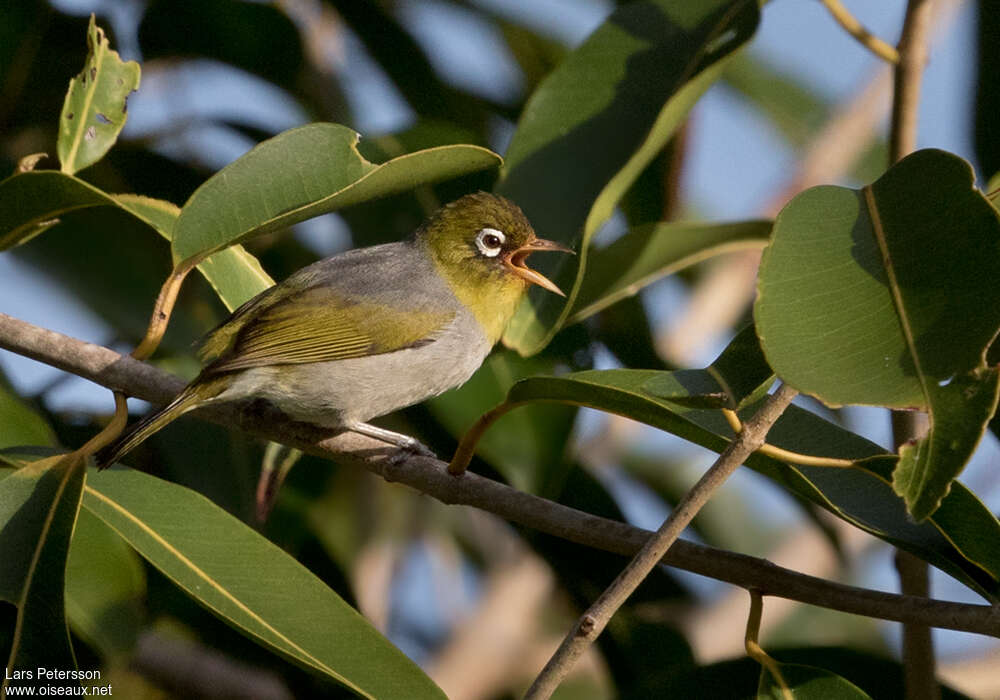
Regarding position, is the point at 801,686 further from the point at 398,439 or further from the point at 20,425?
the point at 20,425

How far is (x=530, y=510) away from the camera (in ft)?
6.75

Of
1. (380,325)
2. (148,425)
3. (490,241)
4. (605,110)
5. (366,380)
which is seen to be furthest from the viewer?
(490,241)

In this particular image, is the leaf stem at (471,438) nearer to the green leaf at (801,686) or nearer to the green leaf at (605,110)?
the green leaf at (605,110)

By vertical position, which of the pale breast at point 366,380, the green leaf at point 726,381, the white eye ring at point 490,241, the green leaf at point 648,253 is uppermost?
the white eye ring at point 490,241

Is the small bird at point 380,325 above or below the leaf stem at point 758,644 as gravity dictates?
above

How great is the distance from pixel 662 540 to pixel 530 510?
0.37m

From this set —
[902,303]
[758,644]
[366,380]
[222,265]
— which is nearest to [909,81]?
[902,303]

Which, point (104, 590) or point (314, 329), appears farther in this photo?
point (314, 329)

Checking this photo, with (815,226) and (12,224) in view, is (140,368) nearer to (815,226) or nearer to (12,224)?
(12,224)

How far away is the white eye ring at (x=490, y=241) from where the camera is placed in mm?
3646

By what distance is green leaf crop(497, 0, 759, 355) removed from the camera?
2.82 m

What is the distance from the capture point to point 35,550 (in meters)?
2.14

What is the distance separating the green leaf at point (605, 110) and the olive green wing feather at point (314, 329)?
0.49 m

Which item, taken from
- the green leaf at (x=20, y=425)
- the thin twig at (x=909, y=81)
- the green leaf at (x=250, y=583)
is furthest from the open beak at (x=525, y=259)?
the green leaf at (x=20, y=425)
